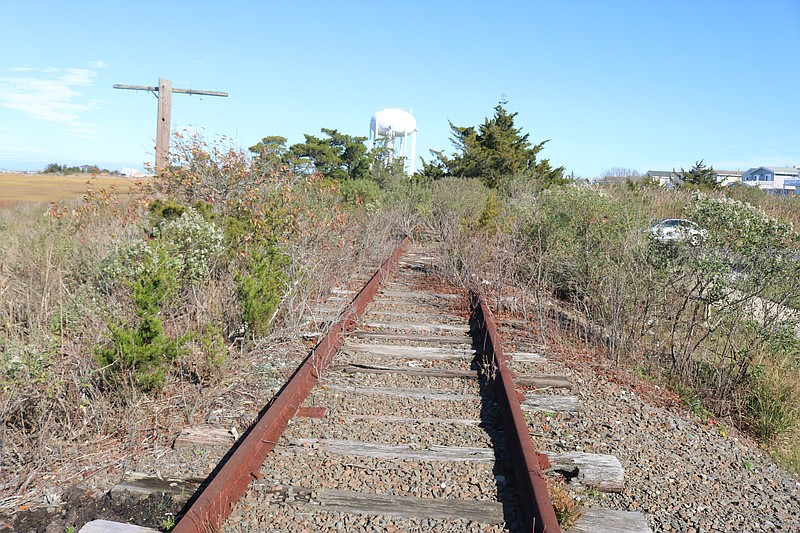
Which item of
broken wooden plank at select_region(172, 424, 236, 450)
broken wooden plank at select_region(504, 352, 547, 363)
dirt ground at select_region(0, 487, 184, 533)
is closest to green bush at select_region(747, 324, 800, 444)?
broken wooden plank at select_region(504, 352, 547, 363)

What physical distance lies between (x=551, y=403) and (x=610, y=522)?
5.65ft

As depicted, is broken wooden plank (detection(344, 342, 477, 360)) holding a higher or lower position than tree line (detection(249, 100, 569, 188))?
lower

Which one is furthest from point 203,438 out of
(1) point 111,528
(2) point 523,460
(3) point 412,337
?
(3) point 412,337

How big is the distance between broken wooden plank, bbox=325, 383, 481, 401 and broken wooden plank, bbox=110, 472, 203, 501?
1.77 m

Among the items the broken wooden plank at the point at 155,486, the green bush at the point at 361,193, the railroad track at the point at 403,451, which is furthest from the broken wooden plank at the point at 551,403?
the green bush at the point at 361,193

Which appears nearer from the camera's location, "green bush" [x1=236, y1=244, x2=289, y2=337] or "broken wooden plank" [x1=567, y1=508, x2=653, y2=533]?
"broken wooden plank" [x1=567, y1=508, x2=653, y2=533]

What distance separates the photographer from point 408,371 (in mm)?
5648

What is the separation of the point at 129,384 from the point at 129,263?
1.71 meters

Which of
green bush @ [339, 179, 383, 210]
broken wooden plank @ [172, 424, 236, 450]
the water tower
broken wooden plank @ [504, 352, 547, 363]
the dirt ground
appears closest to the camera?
the dirt ground

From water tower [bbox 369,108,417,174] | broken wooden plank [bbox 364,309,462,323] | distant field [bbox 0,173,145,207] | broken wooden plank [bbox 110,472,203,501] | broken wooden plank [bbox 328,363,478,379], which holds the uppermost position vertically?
water tower [bbox 369,108,417,174]

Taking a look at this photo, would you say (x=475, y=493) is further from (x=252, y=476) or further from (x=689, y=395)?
(x=689, y=395)

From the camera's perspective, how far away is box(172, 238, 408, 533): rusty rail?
2.98 metres

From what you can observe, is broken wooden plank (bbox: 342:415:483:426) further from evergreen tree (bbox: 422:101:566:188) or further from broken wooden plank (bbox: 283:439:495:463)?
evergreen tree (bbox: 422:101:566:188)

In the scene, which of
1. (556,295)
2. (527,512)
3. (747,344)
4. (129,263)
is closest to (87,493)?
(527,512)
